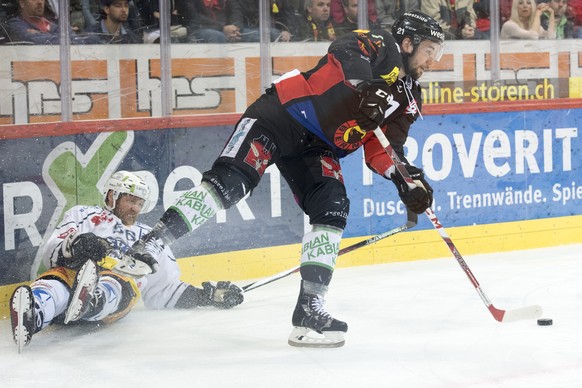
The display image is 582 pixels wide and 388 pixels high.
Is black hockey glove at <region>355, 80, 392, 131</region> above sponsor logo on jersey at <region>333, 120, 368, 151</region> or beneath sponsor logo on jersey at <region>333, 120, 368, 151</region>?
above

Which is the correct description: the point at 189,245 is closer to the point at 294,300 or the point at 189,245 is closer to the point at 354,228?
the point at 294,300

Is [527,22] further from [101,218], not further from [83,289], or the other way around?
[83,289]

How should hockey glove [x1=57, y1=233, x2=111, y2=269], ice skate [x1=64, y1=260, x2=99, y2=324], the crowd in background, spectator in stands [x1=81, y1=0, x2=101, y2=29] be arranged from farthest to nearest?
1. spectator in stands [x1=81, y1=0, x2=101, y2=29]
2. the crowd in background
3. hockey glove [x1=57, y1=233, x2=111, y2=269]
4. ice skate [x1=64, y1=260, x2=99, y2=324]

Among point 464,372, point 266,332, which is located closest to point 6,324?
point 266,332

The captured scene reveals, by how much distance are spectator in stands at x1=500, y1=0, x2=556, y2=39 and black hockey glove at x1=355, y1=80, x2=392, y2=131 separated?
2855mm

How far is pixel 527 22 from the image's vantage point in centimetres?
641

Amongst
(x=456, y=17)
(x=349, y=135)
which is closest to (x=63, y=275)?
(x=349, y=135)

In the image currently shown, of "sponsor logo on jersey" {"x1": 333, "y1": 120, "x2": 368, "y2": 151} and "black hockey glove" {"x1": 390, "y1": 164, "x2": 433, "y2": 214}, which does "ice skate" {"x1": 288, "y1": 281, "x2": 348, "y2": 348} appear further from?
"sponsor logo on jersey" {"x1": 333, "y1": 120, "x2": 368, "y2": 151}

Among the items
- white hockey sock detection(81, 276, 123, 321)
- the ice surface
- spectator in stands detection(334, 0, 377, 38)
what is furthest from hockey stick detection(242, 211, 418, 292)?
spectator in stands detection(334, 0, 377, 38)

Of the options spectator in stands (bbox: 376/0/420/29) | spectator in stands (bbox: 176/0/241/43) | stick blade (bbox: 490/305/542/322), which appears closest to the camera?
stick blade (bbox: 490/305/542/322)

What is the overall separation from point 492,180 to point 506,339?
2309 millimetres

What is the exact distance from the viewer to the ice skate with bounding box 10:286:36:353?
3.72 meters

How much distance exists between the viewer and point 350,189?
5.70 meters

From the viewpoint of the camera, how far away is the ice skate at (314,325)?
3.78 m
